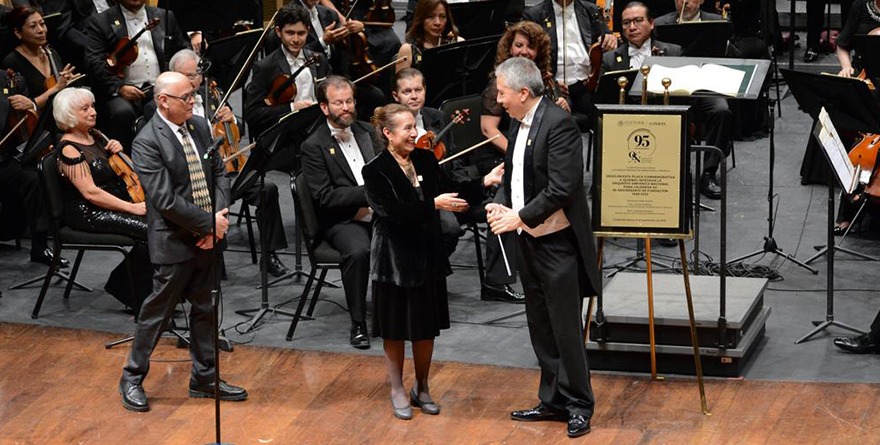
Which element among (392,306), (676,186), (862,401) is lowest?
(862,401)

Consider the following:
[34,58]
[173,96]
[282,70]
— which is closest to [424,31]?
[282,70]

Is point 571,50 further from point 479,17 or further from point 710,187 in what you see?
point 710,187

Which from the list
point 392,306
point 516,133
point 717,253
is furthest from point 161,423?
point 717,253

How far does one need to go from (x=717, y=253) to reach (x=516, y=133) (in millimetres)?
2696

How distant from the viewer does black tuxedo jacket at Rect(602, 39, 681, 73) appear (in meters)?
9.12

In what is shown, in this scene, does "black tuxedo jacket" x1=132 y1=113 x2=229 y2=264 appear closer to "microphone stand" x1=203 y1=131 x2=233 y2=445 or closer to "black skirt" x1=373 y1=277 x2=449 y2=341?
"microphone stand" x1=203 y1=131 x2=233 y2=445

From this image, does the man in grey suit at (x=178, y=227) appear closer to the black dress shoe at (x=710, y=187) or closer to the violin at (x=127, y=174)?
the violin at (x=127, y=174)

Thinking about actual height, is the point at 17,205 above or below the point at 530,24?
below

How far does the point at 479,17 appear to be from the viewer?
31.8 feet

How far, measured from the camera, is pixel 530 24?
26.5 feet

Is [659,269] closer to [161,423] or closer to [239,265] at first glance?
[239,265]

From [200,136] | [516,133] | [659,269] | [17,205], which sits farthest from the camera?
[17,205]

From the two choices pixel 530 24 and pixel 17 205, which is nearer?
pixel 530 24

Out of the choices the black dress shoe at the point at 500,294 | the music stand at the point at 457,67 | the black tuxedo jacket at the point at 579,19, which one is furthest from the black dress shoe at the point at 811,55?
the black dress shoe at the point at 500,294
